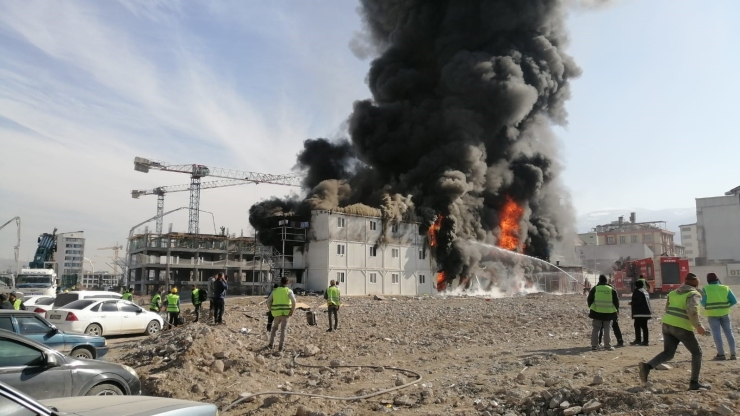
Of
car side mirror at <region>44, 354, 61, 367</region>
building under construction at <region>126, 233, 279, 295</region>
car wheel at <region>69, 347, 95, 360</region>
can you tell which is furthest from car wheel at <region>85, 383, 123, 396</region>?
building under construction at <region>126, 233, 279, 295</region>

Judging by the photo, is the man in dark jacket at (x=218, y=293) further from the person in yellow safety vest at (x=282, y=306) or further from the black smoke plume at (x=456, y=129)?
the black smoke plume at (x=456, y=129)

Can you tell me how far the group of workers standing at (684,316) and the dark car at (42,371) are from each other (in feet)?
25.6

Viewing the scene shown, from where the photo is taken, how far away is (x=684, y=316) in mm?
8047

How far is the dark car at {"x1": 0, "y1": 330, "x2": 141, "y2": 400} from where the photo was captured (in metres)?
6.49

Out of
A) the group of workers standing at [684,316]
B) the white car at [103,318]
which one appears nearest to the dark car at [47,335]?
the white car at [103,318]

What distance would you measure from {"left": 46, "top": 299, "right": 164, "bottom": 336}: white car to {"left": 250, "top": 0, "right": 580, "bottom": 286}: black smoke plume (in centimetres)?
2716

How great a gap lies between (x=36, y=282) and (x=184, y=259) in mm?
35052

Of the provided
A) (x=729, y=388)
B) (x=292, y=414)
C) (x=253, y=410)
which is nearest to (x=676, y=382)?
(x=729, y=388)

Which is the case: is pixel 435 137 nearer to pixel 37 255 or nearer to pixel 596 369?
pixel 596 369

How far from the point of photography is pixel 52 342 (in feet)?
32.7

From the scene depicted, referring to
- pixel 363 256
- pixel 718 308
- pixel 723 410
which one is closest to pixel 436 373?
pixel 723 410

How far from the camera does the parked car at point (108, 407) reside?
3749 millimetres

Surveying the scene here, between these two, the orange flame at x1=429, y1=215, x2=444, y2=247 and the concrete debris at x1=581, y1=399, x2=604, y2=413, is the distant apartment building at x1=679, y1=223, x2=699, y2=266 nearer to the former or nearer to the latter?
the orange flame at x1=429, y1=215, x2=444, y2=247

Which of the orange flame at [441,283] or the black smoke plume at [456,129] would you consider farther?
the orange flame at [441,283]
